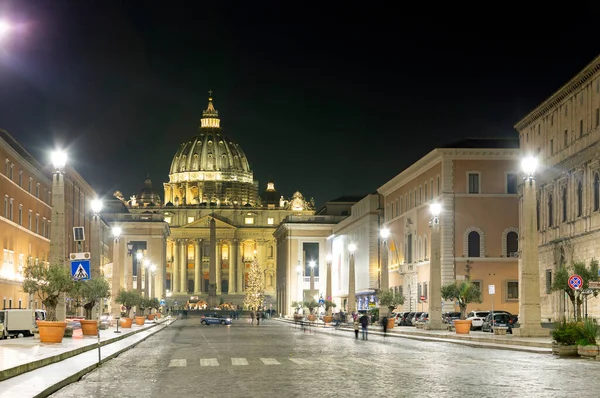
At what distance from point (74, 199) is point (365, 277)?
35.4 meters

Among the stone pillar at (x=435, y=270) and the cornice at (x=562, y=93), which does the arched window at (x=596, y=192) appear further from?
the stone pillar at (x=435, y=270)

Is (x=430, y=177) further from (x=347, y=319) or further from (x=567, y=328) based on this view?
(x=567, y=328)

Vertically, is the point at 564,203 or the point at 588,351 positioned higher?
the point at 564,203

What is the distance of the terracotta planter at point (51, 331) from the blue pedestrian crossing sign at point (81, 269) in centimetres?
477

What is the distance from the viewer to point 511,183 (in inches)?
3489

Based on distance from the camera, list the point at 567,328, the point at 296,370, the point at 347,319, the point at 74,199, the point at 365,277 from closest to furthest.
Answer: the point at 296,370 → the point at 567,328 → the point at 347,319 → the point at 74,199 → the point at 365,277

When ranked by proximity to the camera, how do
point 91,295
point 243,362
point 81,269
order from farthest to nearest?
point 91,295 < point 81,269 < point 243,362

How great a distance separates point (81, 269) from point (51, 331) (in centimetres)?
547

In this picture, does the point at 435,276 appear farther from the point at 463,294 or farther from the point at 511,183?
the point at 511,183

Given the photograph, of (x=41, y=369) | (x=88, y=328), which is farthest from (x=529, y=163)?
(x=88, y=328)

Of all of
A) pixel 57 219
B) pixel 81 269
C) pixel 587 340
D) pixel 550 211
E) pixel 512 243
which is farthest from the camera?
pixel 512 243

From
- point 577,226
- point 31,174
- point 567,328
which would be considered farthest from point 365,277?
point 567,328

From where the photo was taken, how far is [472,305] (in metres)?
84.4

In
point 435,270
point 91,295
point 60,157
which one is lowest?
point 91,295
